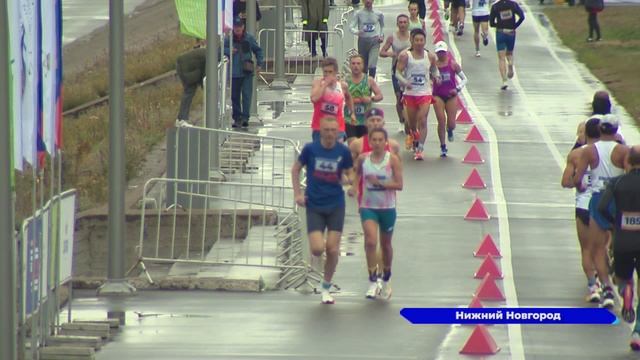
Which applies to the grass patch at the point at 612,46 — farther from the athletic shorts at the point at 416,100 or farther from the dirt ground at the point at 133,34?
the dirt ground at the point at 133,34

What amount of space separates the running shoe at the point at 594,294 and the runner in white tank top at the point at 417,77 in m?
7.83

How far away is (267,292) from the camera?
1708 cm

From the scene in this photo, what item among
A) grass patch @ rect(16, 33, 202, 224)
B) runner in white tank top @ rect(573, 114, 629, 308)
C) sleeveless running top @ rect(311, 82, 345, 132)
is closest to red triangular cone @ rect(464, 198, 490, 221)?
A: sleeveless running top @ rect(311, 82, 345, 132)

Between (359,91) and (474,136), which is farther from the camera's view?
(474,136)

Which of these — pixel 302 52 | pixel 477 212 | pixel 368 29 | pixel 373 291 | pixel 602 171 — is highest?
pixel 368 29

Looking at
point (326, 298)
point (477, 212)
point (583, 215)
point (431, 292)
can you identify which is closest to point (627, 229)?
point (583, 215)

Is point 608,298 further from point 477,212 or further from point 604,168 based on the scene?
point 477,212

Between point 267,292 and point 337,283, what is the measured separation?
0.80 m

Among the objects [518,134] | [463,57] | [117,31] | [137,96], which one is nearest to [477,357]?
[117,31]

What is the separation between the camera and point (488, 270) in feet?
57.3

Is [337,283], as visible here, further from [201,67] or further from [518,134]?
[518,134]

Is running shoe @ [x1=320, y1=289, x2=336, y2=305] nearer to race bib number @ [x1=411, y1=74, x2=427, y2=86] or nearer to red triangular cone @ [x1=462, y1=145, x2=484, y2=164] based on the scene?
race bib number @ [x1=411, y1=74, x2=427, y2=86]

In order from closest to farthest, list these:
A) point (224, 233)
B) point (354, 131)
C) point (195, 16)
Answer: point (224, 233) < point (354, 131) < point (195, 16)

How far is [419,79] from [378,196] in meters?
7.80
